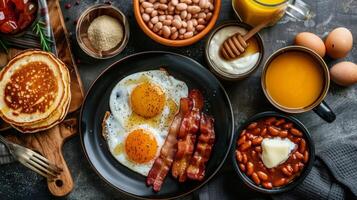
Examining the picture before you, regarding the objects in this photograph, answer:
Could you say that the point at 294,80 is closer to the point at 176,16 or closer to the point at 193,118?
the point at 193,118

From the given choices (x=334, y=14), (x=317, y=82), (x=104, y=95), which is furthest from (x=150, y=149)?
(x=334, y=14)

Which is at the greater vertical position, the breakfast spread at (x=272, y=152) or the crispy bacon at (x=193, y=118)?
the crispy bacon at (x=193, y=118)

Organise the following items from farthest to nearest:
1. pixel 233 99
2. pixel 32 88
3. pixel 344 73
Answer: pixel 233 99, pixel 344 73, pixel 32 88

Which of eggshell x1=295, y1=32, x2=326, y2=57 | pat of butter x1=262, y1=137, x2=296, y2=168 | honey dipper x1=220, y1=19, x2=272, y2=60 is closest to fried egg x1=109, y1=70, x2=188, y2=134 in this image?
honey dipper x1=220, y1=19, x2=272, y2=60

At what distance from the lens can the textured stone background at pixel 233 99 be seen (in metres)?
3.19

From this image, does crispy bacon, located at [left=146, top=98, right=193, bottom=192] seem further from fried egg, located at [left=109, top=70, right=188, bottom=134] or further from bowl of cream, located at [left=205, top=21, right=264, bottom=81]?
bowl of cream, located at [left=205, top=21, right=264, bottom=81]

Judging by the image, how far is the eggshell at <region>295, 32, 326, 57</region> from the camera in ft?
10.1

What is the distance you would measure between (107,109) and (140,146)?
0.28 m

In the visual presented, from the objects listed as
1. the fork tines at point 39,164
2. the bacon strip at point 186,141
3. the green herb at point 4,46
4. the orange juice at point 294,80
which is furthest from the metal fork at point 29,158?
the orange juice at point 294,80

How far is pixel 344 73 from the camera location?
10.1 ft

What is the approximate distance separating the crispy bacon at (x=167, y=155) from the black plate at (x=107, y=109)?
53mm

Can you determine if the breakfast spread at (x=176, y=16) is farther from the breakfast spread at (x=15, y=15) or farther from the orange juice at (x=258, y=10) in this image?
the breakfast spread at (x=15, y=15)

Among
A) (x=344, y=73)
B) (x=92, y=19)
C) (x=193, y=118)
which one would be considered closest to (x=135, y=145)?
(x=193, y=118)

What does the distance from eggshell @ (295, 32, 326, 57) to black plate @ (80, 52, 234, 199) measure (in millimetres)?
490
